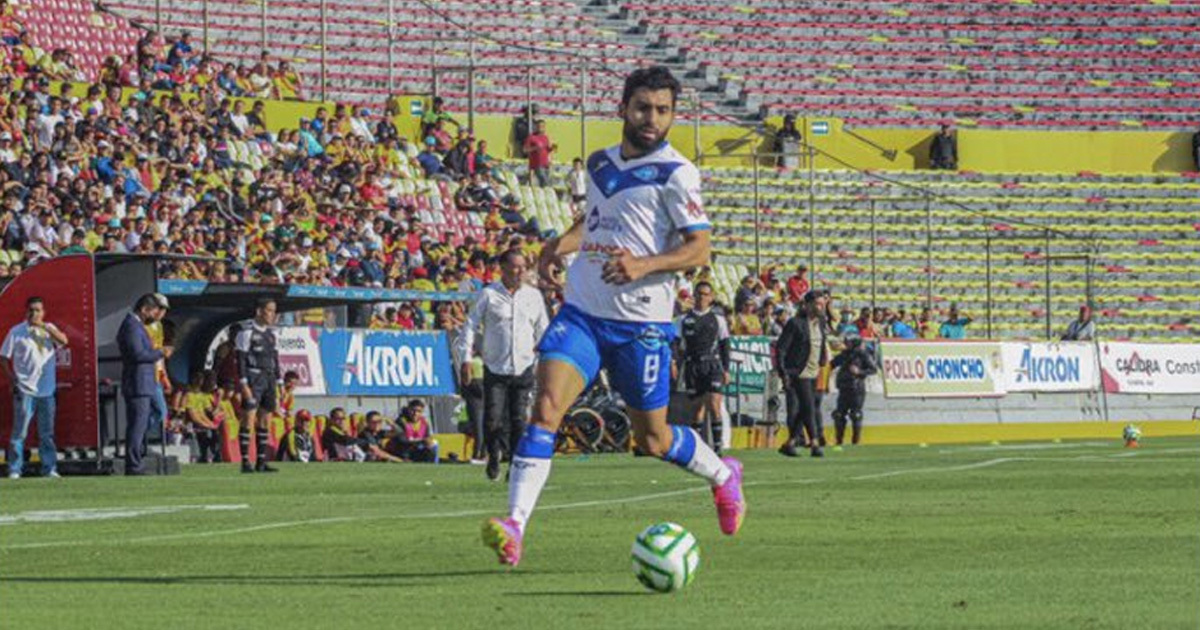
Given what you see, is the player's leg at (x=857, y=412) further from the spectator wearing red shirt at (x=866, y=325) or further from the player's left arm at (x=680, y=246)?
the player's left arm at (x=680, y=246)

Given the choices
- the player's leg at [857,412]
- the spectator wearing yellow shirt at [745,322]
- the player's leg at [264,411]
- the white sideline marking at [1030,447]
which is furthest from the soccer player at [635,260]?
the spectator wearing yellow shirt at [745,322]

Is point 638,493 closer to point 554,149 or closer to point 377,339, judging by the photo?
point 377,339

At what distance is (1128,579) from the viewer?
1180 centimetres

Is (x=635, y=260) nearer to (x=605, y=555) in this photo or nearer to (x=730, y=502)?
(x=730, y=502)

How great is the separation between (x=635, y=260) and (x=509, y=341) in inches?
471

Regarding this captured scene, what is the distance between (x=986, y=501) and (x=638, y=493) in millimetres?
2929

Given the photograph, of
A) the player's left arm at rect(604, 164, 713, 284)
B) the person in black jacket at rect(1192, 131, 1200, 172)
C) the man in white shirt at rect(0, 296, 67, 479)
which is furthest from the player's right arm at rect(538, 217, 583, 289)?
the person in black jacket at rect(1192, 131, 1200, 172)

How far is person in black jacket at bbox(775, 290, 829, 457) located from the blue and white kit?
1960 centimetres

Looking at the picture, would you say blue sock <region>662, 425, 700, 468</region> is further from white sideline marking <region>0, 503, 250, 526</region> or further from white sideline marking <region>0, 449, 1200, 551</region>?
white sideline marking <region>0, 503, 250, 526</region>

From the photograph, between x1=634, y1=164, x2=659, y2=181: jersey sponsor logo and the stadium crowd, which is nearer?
x1=634, y1=164, x2=659, y2=181: jersey sponsor logo

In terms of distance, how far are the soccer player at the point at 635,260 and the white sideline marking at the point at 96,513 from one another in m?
5.67

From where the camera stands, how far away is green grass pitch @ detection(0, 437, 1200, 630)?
10375 mm

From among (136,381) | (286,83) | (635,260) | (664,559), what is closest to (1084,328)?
(286,83)

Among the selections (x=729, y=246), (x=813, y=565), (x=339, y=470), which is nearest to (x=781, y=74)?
(x=729, y=246)
